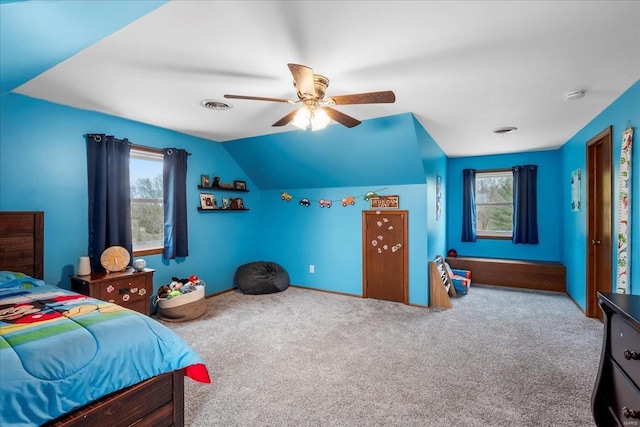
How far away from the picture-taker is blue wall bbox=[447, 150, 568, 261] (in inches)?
200

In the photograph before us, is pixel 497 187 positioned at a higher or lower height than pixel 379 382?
higher

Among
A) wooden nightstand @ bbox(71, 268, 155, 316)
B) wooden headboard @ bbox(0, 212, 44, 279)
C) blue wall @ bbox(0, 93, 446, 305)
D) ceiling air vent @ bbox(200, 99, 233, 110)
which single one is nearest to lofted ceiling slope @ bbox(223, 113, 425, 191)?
blue wall @ bbox(0, 93, 446, 305)

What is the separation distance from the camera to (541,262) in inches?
195

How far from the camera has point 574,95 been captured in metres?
2.60

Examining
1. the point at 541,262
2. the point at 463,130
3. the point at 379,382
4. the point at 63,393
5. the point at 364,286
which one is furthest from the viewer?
the point at 541,262

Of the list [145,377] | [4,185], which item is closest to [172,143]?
[4,185]

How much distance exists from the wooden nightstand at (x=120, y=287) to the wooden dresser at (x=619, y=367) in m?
3.53

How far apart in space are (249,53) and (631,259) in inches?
131

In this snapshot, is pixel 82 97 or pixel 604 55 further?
pixel 82 97

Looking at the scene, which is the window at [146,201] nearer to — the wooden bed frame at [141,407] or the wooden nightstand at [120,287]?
the wooden nightstand at [120,287]

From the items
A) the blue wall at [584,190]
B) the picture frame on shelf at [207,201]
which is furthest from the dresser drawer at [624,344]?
the picture frame on shelf at [207,201]

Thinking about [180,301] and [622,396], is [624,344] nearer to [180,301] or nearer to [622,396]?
[622,396]

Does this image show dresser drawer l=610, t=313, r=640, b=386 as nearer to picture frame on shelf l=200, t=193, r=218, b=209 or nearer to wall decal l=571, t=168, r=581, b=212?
wall decal l=571, t=168, r=581, b=212

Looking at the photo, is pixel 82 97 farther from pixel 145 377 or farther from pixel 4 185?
pixel 145 377
